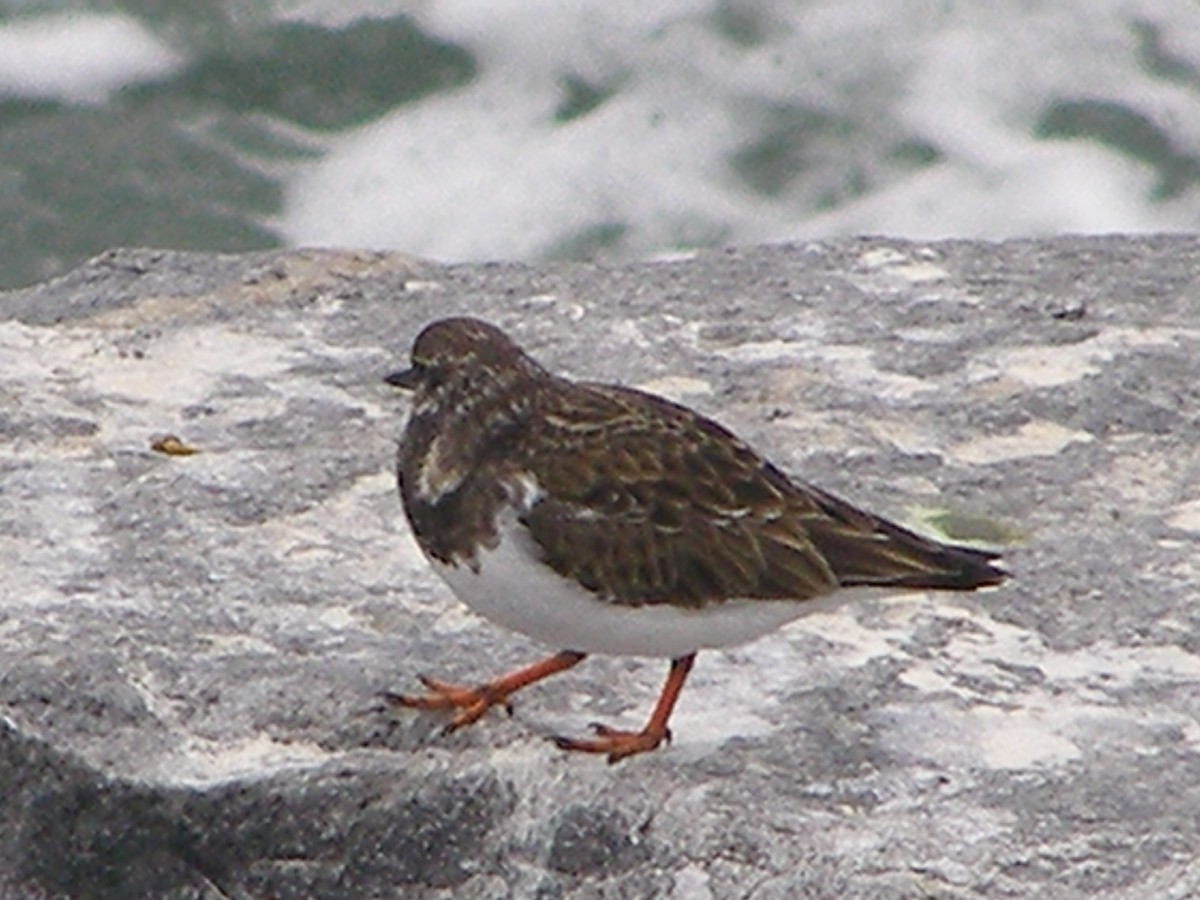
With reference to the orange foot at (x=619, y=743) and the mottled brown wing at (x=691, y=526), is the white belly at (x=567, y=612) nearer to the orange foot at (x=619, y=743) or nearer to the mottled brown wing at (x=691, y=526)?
the mottled brown wing at (x=691, y=526)

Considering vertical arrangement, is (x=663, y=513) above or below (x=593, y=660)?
above

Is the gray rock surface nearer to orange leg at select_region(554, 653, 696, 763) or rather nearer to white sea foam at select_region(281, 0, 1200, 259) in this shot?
orange leg at select_region(554, 653, 696, 763)

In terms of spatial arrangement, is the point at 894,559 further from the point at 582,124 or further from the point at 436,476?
the point at 582,124

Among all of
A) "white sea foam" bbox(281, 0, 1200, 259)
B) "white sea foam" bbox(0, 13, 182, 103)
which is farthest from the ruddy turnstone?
"white sea foam" bbox(0, 13, 182, 103)

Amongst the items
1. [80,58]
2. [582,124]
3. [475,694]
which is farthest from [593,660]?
[80,58]

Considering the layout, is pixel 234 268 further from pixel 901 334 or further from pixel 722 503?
pixel 722 503

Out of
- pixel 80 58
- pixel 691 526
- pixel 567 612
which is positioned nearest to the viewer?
pixel 567 612

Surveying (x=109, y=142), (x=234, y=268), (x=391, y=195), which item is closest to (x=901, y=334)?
(x=234, y=268)
